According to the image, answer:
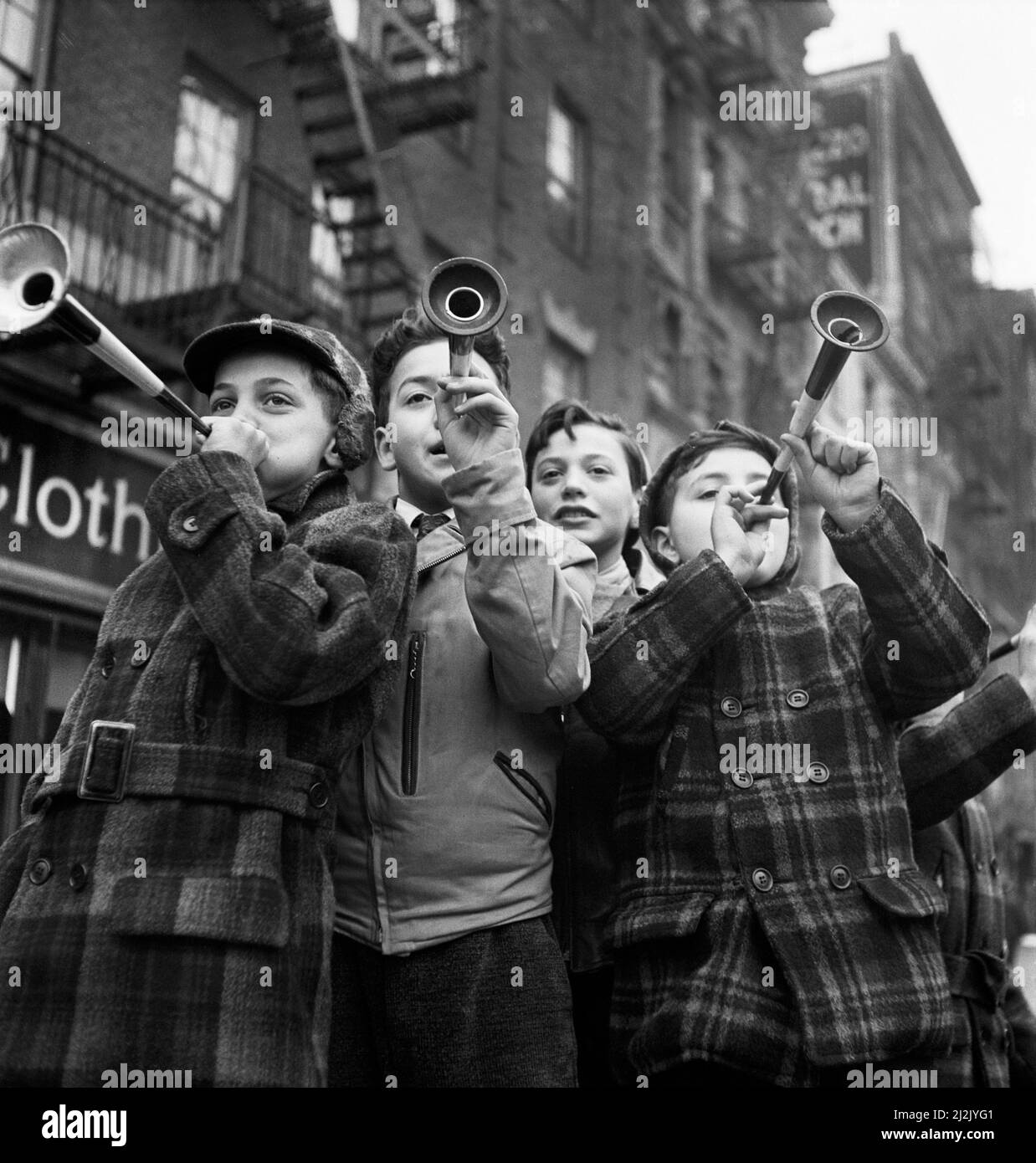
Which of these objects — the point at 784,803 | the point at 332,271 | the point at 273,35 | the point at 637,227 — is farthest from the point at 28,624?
the point at 637,227

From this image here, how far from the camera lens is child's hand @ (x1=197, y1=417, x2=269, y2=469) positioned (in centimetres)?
241

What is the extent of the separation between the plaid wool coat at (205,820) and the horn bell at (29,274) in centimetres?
37

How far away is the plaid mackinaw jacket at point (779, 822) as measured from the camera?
8.33ft

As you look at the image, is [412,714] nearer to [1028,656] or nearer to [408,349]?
[408,349]

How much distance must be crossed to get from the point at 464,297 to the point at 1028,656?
1.75 metres

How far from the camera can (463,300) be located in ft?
7.88

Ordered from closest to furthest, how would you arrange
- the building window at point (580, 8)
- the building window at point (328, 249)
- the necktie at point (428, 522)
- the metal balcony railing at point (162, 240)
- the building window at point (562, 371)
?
1. the necktie at point (428, 522)
2. the metal balcony railing at point (162, 240)
3. the building window at point (328, 249)
4. the building window at point (562, 371)
5. the building window at point (580, 8)

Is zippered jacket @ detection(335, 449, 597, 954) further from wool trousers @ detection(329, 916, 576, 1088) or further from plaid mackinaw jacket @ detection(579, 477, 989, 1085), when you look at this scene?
plaid mackinaw jacket @ detection(579, 477, 989, 1085)

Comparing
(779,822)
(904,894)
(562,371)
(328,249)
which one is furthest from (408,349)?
(562,371)

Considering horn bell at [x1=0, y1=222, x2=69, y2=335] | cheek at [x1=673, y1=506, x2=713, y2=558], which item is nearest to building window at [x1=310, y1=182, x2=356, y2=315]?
cheek at [x1=673, y1=506, x2=713, y2=558]

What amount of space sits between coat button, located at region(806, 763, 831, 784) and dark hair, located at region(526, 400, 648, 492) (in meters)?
1.16

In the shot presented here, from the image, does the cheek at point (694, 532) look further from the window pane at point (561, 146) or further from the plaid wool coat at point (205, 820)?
the window pane at point (561, 146)

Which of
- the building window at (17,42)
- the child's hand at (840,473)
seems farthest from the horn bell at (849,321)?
the building window at (17,42)
